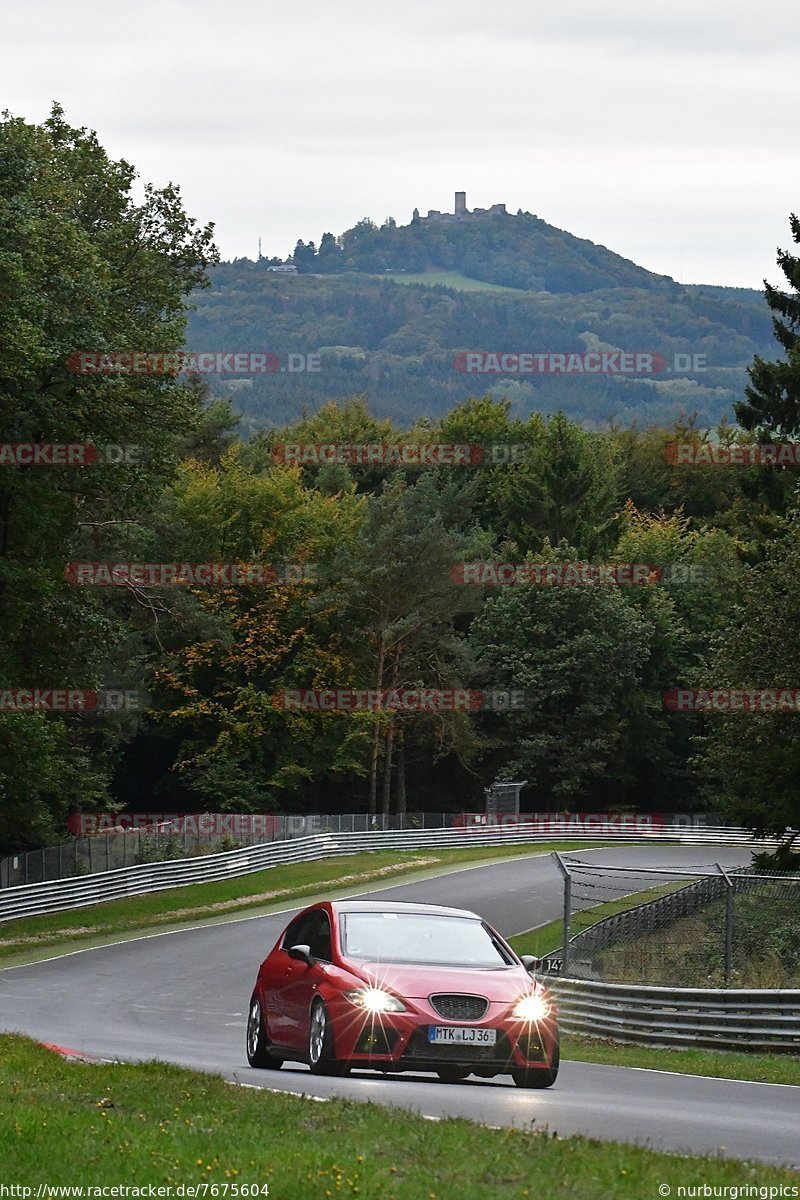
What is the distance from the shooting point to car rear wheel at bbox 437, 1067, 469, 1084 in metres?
13.2

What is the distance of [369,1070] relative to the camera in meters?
13.9

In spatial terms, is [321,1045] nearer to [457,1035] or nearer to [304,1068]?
[457,1035]

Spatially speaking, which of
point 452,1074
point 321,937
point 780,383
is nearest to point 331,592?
point 780,383

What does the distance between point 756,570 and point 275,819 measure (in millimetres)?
24902

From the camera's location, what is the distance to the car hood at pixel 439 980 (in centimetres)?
1304

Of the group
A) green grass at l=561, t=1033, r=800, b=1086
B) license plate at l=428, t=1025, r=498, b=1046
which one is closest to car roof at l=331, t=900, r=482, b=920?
license plate at l=428, t=1025, r=498, b=1046

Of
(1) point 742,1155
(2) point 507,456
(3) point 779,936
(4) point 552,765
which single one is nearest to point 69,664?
(3) point 779,936

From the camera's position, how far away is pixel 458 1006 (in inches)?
511

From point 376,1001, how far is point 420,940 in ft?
3.86

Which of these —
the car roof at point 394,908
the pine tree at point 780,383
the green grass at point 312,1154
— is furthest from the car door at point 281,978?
the pine tree at point 780,383

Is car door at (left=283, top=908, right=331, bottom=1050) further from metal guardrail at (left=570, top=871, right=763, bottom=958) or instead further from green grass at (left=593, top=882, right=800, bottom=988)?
metal guardrail at (left=570, top=871, right=763, bottom=958)

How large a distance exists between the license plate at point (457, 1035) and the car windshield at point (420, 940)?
0.81 metres

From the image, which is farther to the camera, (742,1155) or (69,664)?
(69,664)

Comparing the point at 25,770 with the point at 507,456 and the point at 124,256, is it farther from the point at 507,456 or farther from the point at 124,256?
the point at 507,456
